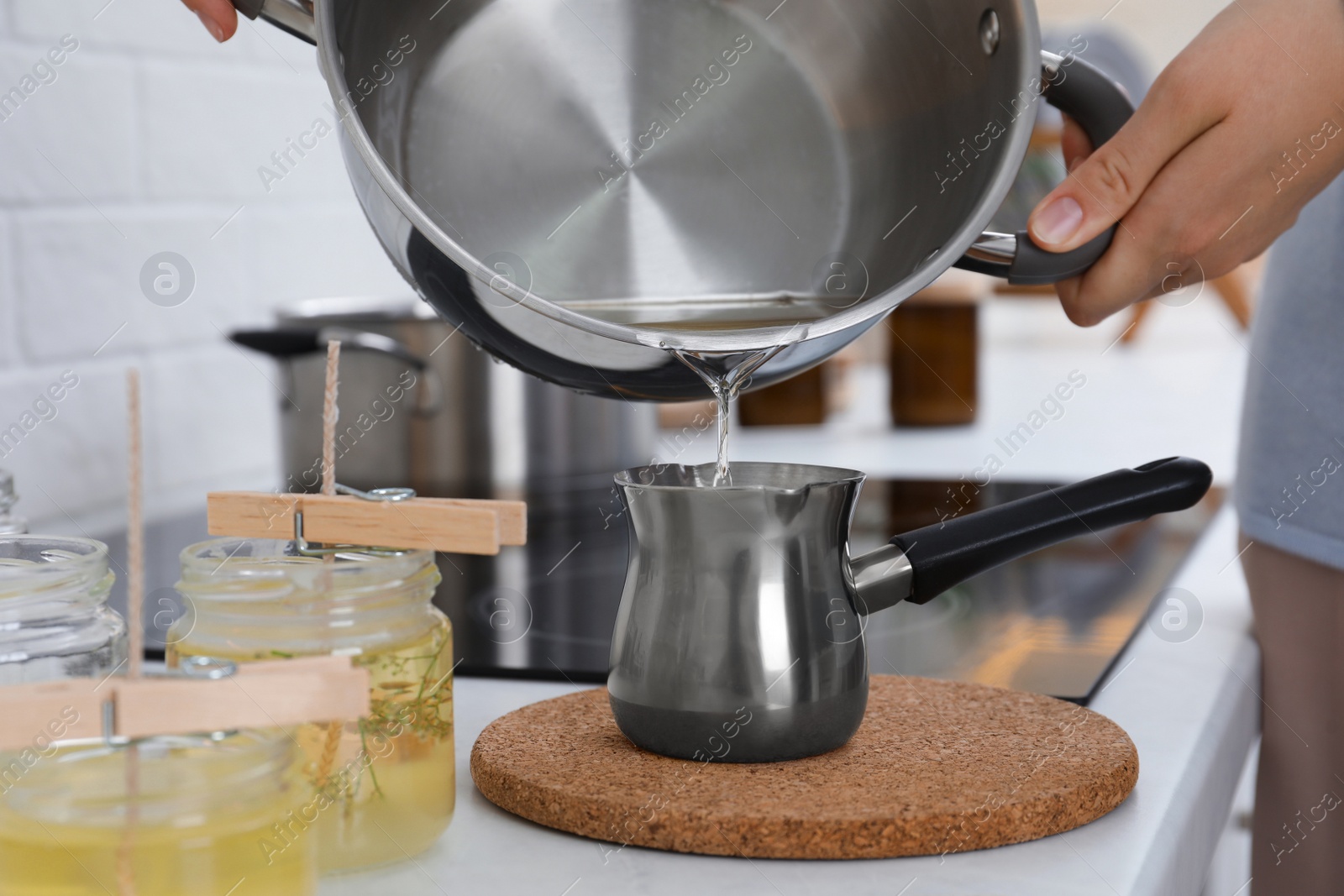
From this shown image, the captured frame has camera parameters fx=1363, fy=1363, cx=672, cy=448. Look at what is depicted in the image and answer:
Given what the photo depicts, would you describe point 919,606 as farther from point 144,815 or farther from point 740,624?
point 144,815

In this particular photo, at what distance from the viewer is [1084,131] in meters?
0.65

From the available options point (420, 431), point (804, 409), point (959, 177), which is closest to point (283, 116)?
point (420, 431)

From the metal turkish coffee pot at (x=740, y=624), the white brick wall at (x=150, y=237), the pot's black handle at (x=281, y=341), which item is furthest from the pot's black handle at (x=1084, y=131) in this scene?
the white brick wall at (x=150, y=237)

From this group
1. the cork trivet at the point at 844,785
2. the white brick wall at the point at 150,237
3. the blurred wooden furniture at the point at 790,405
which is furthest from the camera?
the blurred wooden furniture at the point at 790,405

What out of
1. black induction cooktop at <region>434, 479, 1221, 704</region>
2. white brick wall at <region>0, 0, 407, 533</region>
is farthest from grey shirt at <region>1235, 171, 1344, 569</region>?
white brick wall at <region>0, 0, 407, 533</region>

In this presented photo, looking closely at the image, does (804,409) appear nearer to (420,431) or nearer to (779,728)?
(420,431)

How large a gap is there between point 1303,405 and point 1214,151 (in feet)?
0.70

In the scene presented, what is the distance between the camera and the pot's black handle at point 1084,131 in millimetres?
559

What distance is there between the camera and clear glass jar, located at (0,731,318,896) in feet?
1.05

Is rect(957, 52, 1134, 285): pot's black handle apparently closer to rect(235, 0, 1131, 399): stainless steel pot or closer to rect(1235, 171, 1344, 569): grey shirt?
rect(235, 0, 1131, 399): stainless steel pot

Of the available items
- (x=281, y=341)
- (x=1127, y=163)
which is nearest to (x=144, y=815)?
(x=1127, y=163)

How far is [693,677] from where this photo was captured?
47 centimetres

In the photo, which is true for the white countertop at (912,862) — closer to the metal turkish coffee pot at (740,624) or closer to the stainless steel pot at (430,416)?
the metal turkish coffee pot at (740,624)

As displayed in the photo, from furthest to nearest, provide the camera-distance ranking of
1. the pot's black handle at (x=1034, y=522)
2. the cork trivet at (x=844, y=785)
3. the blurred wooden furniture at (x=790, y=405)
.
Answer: the blurred wooden furniture at (x=790, y=405) → the pot's black handle at (x=1034, y=522) → the cork trivet at (x=844, y=785)
